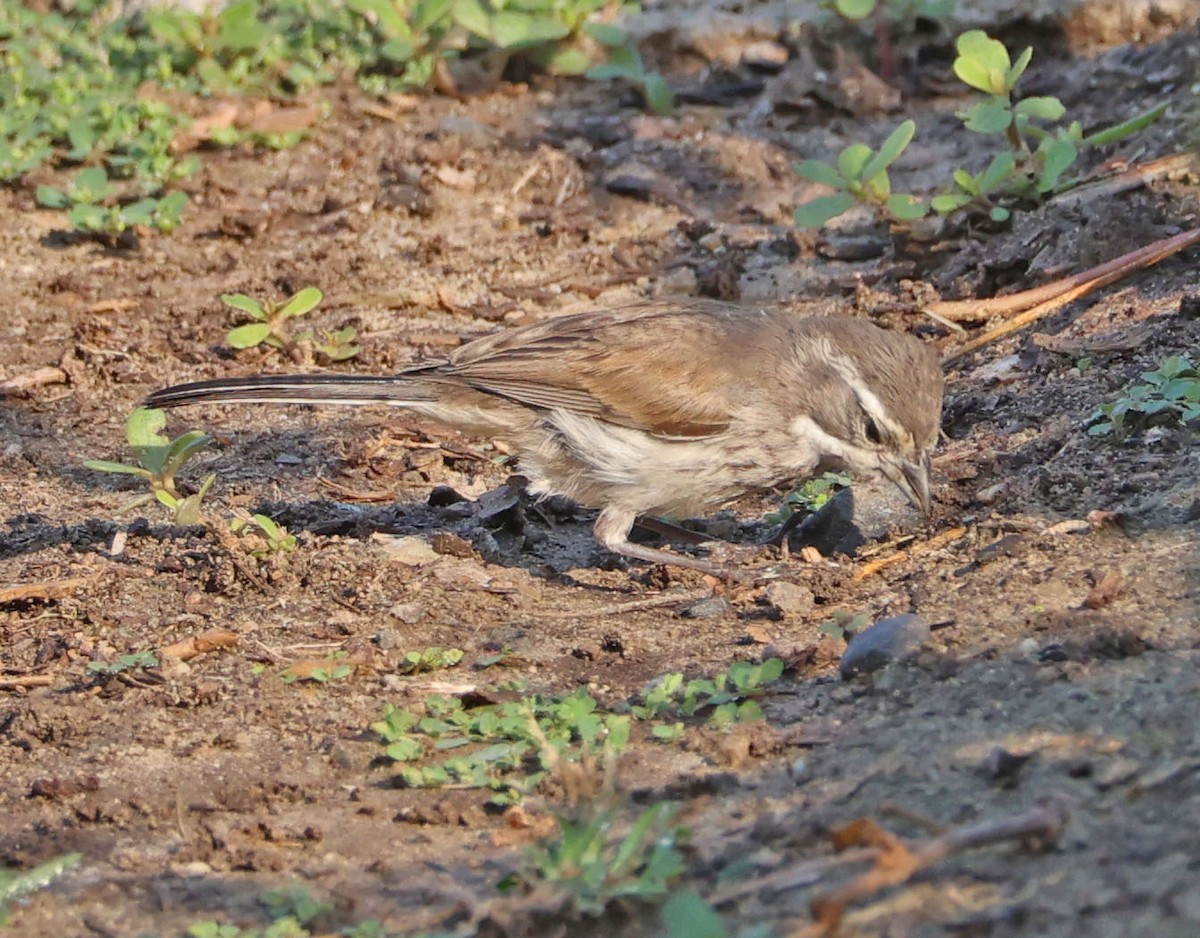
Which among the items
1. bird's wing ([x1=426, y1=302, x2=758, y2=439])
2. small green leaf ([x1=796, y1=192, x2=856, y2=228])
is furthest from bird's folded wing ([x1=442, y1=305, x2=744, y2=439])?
small green leaf ([x1=796, y1=192, x2=856, y2=228])

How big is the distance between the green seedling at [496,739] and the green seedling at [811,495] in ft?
6.65

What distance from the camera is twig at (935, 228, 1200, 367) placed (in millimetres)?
7488

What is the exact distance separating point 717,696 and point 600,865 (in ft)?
4.39

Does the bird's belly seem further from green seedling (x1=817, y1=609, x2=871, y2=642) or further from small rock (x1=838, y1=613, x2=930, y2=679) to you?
small rock (x1=838, y1=613, x2=930, y2=679)

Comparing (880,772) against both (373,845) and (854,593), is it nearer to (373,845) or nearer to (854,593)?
(373,845)

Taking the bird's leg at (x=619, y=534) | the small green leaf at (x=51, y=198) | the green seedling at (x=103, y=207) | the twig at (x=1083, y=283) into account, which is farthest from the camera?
the small green leaf at (x=51, y=198)

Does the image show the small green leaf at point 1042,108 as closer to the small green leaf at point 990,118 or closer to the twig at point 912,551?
the small green leaf at point 990,118

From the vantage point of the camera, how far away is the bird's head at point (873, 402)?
6.01 metres

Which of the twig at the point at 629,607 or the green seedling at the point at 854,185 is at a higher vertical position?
the green seedling at the point at 854,185

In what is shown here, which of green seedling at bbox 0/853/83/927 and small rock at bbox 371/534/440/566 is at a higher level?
green seedling at bbox 0/853/83/927

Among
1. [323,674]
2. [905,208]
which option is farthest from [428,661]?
[905,208]

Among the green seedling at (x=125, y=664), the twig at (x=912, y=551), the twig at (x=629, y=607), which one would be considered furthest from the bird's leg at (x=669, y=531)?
the green seedling at (x=125, y=664)

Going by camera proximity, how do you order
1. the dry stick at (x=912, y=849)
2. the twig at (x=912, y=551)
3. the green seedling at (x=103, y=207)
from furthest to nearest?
the green seedling at (x=103, y=207) → the twig at (x=912, y=551) → the dry stick at (x=912, y=849)

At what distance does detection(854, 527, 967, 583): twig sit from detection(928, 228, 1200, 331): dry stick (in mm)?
1672
